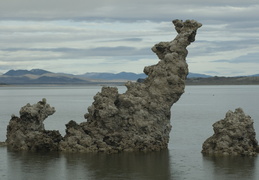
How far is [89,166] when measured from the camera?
44.3 m

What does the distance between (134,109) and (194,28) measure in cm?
891

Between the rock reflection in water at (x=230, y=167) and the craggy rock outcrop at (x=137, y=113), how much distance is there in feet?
17.9

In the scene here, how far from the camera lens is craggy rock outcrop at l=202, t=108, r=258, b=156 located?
47281mm

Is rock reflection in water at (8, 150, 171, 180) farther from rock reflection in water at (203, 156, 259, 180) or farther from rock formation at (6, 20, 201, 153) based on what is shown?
rock reflection in water at (203, 156, 259, 180)

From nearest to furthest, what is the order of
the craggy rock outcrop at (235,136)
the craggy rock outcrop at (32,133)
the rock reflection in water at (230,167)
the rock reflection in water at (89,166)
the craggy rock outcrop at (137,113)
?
1. the rock reflection in water at (230,167)
2. the rock reflection in water at (89,166)
3. the craggy rock outcrop at (235,136)
4. the craggy rock outcrop at (137,113)
5. the craggy rock outcrop at (32,133)

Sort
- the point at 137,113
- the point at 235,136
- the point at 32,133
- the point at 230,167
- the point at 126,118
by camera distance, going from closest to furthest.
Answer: the point at 230,167 < the point at 235,136 < the point at 126,118 < the point at 137,113 < the point at 32,133

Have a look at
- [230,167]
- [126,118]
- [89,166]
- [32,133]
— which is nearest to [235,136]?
Answer: [230,167]

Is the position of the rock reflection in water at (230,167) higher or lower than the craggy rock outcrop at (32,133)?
lower

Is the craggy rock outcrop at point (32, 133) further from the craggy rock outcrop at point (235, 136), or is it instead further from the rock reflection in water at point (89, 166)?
the craggy rock outcrop at point (235, 136)

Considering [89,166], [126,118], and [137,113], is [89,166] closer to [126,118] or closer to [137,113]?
[126,118]

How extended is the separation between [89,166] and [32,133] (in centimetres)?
868

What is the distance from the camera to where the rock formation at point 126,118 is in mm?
49934

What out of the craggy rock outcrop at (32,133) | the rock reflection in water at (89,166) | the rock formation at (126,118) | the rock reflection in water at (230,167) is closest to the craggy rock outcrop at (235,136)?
the rock reflection in water at (230,167)

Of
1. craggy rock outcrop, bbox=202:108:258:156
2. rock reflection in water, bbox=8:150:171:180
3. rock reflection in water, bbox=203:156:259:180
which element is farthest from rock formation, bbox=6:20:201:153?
rock reflection in water, bbox=203:156:259:180
